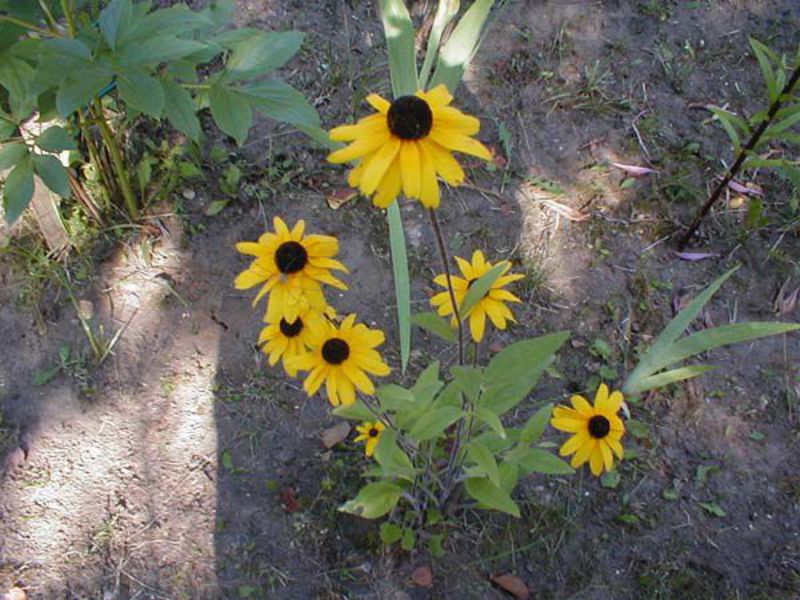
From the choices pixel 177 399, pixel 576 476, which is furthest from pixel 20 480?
pixel 576 476

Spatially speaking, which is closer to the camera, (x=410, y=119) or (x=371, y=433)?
(x=410, y=119)

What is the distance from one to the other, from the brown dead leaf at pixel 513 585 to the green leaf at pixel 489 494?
374 millimetres

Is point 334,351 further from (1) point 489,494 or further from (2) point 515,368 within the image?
(1) point 489,494

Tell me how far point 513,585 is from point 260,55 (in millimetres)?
1425

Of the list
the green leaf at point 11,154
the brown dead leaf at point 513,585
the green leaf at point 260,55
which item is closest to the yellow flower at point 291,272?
the green leaf at point 260,55

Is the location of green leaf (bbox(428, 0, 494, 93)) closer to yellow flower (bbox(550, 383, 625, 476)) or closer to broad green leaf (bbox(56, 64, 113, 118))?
broad green leaf (bbox(56, 64, 113, 118))

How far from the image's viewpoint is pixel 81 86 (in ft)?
4.60

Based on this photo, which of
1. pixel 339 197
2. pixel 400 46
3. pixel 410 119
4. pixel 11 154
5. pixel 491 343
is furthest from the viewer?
pixel 339 197

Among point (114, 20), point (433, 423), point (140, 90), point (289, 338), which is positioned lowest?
point (433, 423)

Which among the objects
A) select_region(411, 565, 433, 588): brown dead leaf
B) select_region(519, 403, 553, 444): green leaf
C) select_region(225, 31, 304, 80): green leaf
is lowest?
select_region(411, 565, 433, 588): brown dead leaf

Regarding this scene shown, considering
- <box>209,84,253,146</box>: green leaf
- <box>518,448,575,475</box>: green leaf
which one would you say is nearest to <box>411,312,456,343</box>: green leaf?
<box>518,448,575,475</box>: green leaf

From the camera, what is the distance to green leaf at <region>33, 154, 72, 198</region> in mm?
1666

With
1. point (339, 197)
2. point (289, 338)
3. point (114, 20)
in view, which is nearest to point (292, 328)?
point (289, 338)

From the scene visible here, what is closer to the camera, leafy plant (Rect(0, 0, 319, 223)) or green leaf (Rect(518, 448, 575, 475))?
leafy plant (Rect(0, 0, 319, 223))
